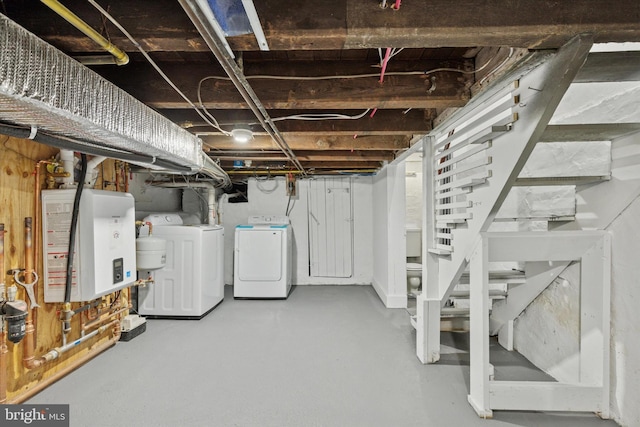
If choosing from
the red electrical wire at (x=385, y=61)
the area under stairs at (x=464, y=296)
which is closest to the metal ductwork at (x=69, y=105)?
the red electrical wire at (x=385, y=61)

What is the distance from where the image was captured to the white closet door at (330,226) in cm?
473

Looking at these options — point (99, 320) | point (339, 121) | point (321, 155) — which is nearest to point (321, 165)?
point (321, 155)

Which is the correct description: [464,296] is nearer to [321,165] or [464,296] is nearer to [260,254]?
[321,165]

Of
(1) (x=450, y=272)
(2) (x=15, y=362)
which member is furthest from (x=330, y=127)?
(2) (x=15, y=362)

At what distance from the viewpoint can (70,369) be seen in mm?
2088

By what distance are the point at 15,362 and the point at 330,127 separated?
2.49 metres

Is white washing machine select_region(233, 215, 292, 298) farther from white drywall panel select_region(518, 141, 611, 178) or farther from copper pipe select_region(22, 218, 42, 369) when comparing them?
white drywall panel select_region(518, 141, 611, 178)

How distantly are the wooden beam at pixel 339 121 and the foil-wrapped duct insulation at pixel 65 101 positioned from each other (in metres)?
0.32

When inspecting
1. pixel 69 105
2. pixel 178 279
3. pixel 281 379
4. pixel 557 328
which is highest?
pixel 69 105

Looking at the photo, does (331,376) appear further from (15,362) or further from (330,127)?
(15,362)

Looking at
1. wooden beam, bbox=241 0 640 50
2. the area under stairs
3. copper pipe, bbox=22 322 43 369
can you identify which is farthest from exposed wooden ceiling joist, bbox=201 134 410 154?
copper pipe, bbox=22 322 43 369

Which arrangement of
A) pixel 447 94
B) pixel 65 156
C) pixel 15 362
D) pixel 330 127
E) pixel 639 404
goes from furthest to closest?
pixel 330 127
pixel 65 156
pixel 15 362
pixel 447 94
pixel 639 404

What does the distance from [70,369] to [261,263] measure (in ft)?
6.84

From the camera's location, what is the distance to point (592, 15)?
3.42ft
